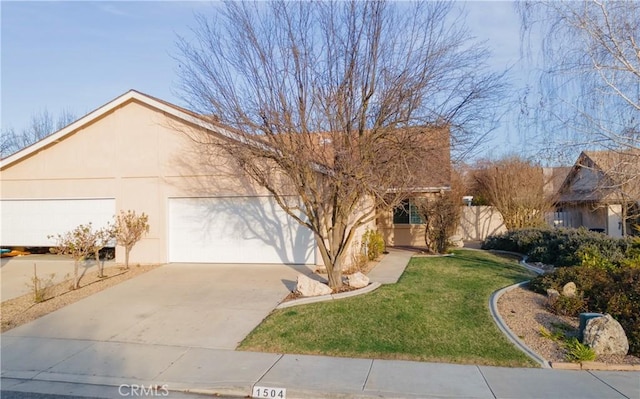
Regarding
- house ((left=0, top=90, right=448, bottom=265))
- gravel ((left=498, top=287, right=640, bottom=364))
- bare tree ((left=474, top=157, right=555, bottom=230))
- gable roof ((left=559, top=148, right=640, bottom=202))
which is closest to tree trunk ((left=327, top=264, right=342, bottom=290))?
house ((left=0, top=90, right=448, bottom=265))

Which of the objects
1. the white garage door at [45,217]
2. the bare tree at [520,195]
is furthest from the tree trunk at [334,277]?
the bare tree at [520,195]

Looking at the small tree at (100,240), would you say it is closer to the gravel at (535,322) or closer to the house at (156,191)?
the house at (156,191)

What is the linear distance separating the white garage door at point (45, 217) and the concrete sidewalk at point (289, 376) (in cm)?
820

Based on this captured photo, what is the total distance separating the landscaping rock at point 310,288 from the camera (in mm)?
9852

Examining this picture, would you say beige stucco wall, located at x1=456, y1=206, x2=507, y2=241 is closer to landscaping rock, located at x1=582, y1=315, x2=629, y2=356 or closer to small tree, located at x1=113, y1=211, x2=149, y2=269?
small tree, located at x1=113, y1=211, x2=149, y2=269

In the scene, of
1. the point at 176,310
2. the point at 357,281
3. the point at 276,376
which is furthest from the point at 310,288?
the point at 276,376

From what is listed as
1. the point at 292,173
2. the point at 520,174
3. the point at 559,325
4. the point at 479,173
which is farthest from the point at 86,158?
the point at 479,173

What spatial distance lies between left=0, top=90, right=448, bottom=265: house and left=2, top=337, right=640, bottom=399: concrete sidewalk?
677 cm

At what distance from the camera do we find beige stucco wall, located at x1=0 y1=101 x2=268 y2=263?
47.1ft

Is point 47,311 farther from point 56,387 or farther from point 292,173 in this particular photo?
point 292,173

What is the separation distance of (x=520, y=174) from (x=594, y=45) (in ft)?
53.2

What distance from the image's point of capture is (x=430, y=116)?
9.45 meters

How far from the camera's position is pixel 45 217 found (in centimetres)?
1574

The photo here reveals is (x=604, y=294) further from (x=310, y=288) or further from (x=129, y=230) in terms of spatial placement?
(x=129, y=230)
